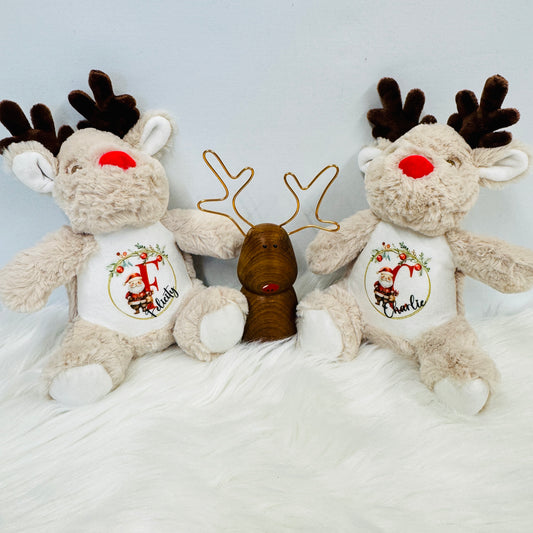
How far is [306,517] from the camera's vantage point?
19.5 inches

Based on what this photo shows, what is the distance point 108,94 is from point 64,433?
0.53 metres

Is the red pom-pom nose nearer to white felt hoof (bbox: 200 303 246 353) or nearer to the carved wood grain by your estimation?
the carved wood grain

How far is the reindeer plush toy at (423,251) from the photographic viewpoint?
66 cm

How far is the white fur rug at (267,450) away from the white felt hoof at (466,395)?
0.02 metres

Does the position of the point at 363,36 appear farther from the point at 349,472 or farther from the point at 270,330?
the point at 349,472

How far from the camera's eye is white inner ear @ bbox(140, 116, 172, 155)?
2.53ft

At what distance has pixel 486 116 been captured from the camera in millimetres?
692

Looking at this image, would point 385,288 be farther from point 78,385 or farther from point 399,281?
point 78,385

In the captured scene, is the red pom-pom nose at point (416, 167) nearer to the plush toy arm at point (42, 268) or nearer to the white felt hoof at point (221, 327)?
the white felt hoof at point (221, 327)

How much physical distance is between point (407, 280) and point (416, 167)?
18cm

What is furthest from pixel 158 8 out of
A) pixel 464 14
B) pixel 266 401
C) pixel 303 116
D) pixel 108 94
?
pixel 266 401

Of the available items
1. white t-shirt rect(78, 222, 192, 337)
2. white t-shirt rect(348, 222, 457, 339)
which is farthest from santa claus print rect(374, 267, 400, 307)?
white t-shirt rect(78, 222, 192, 337)

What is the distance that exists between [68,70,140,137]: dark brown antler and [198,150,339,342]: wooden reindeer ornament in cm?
16

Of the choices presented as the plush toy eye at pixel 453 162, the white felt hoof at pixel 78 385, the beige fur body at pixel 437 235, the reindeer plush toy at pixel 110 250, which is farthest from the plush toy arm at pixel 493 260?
the white felt hoof at pixel 78 385
